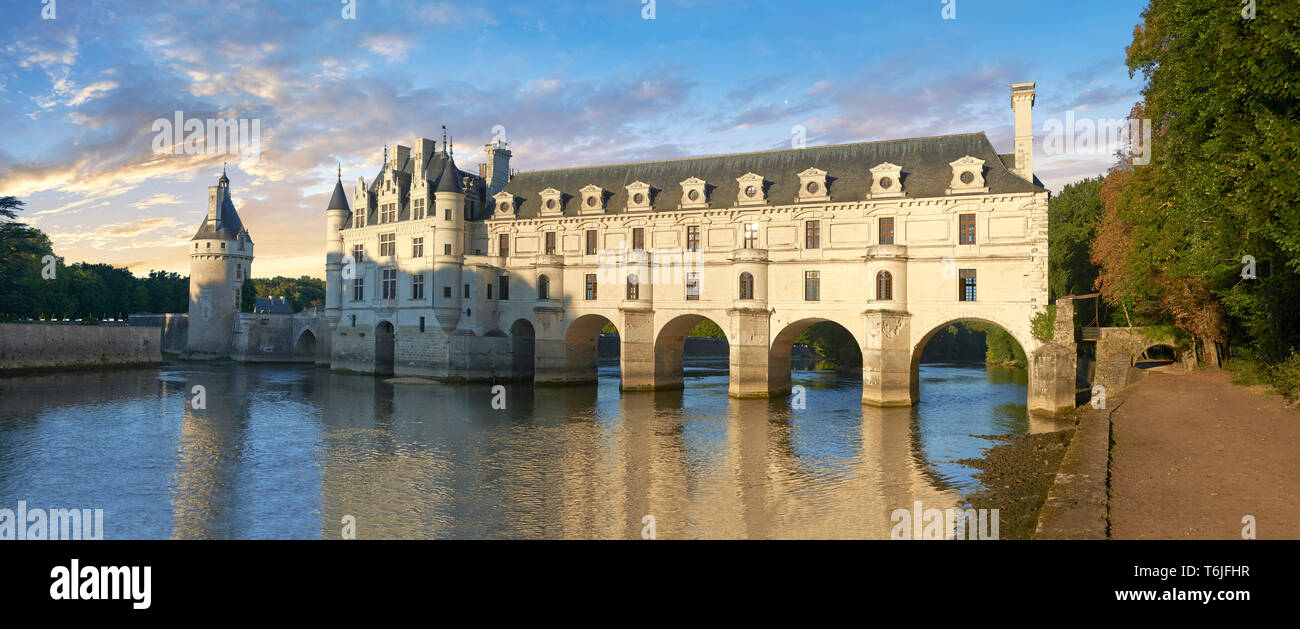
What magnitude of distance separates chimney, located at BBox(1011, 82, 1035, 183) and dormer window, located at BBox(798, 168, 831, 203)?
32.1 ft

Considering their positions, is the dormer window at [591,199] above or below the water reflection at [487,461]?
above

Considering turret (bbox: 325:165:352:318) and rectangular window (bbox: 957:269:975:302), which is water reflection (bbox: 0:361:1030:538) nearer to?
rectangular window (bbox: 957:269:975:302)

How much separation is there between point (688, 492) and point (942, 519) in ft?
22.4

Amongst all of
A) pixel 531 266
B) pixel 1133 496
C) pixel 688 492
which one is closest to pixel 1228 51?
pixel 1133 496

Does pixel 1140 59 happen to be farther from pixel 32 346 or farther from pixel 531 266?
pixel 32 346

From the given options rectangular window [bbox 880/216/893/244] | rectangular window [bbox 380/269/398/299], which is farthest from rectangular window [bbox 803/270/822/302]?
rectangular window [bbox 380/269/398/299]

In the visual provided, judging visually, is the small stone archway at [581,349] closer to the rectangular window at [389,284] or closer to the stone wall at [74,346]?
the rectangular window at [389,284]

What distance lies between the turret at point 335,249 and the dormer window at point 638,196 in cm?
2894

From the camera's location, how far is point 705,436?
30703 mm

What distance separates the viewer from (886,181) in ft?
131

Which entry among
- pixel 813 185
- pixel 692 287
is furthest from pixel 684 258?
pixel 813 185

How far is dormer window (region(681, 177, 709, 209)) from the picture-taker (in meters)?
44.5

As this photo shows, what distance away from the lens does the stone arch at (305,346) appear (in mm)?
76875

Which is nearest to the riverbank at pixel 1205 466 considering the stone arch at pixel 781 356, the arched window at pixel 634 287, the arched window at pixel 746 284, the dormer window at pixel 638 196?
the stone arch at pixel 781 356
